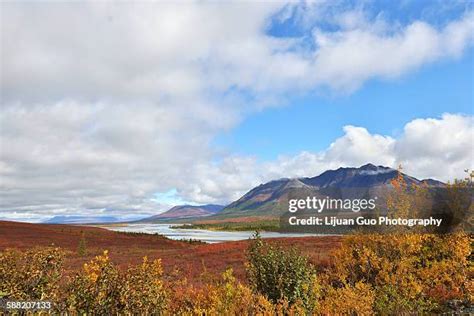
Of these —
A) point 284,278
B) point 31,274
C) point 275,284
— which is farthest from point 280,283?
point 31,274

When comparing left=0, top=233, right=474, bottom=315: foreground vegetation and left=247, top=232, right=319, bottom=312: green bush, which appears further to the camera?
left=247, top=232, right=319, bottom=312: green bush

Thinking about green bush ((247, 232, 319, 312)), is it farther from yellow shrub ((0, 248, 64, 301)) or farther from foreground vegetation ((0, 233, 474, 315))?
yellow shrub ((0, 248, 64, 301))

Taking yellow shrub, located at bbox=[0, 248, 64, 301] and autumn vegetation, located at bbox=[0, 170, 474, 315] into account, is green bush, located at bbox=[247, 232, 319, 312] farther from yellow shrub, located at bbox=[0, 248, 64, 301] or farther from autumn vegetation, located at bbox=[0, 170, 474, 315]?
yellow shrub, located at bbox=[0, 248, 64, 301]

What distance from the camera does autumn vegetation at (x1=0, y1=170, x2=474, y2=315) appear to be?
7477mm

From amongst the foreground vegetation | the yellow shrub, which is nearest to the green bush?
the foreground vegetation

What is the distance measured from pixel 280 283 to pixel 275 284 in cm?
30

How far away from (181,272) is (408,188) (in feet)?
36.8

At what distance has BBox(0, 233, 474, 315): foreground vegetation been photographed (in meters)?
7.47

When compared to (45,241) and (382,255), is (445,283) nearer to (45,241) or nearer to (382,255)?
(382,255)

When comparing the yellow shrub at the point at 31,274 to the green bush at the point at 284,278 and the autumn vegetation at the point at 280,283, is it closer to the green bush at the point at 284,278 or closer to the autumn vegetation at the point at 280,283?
the autumn vegetation at the point at 280,283

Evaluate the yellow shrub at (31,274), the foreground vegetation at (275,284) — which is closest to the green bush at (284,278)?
the foreground vegetation at (275,284)

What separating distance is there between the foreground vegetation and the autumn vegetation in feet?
→ 0.07

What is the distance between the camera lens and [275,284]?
9766mm

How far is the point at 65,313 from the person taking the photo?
7.35 meters
